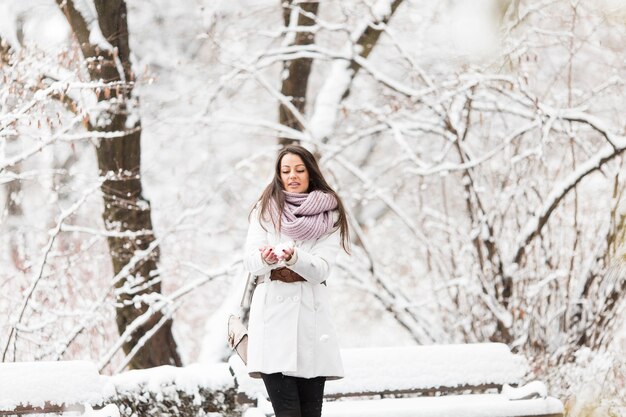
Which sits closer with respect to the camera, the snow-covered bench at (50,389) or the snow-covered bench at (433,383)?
the snow-covered bench at (50,389)

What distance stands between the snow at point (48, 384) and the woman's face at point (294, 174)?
1.83 meters

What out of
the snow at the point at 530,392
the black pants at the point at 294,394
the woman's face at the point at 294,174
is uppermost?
the woman's face at the point at 294,174

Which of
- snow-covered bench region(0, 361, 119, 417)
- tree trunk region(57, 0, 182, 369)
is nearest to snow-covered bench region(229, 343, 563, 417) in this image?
snow-covered bench region(0, 361, 119, 417)

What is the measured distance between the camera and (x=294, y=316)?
335 centimetres

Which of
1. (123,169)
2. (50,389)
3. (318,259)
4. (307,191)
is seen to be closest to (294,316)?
(318,259)

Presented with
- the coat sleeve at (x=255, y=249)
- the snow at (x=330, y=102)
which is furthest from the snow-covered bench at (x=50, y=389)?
the snow at (x=330, y=102)

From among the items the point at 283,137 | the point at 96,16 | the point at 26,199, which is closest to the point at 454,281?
the point at 283,137

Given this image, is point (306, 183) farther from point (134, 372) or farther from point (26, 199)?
point (26, 199)

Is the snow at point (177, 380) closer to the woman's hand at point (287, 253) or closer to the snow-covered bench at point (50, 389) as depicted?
the snow-covered bench at point (50, 389)

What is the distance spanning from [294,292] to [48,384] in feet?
6.17

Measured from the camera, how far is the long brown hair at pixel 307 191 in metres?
3.47

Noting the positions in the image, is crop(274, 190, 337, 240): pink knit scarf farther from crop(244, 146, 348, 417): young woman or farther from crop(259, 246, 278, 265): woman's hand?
crop(259, 246, 278, 265): woman's hand

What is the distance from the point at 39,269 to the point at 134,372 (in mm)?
1550

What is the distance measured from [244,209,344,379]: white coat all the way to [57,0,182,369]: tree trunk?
3.74 m
